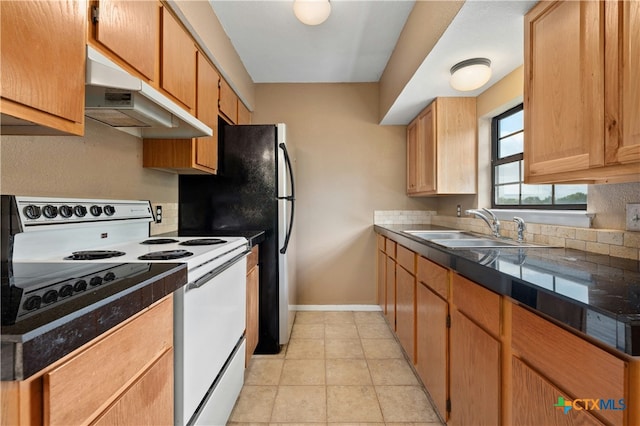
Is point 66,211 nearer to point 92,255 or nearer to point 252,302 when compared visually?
point 92,255

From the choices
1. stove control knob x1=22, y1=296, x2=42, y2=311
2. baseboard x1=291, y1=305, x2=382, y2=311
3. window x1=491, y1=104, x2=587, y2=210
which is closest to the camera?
stove control knob x1=22, y1=296, x2=42, y2=311

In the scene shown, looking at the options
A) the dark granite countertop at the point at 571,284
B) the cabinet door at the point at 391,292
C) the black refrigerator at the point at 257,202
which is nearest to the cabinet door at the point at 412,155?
the cabinet door at the point at 391,292

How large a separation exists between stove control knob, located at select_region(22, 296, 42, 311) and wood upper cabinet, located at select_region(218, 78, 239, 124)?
6.49ft

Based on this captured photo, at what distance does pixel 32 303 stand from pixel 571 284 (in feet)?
4.08

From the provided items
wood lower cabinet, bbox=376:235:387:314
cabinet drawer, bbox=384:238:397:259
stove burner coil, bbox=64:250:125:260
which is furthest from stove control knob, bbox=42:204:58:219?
wood lower cabinet, bbox=376:235:387:314

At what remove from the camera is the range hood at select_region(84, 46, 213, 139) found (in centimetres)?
98

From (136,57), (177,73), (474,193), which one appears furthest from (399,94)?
(136,57)

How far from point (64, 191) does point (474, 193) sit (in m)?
2.73

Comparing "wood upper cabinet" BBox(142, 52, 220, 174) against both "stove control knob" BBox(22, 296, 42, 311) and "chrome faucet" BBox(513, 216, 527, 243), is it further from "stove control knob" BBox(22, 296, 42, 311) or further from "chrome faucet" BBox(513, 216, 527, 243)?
"chrome faucet" BBox(513, 216, 527, 243)

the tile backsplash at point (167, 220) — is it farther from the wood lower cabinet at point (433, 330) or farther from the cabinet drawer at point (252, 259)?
the wood lower cabinet at point (433, 330)

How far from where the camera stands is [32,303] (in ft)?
1.95

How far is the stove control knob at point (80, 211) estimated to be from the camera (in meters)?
1.27

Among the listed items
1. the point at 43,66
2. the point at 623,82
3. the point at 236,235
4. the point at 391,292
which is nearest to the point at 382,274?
the point at 391,292

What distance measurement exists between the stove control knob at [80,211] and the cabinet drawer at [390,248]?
2.02m
